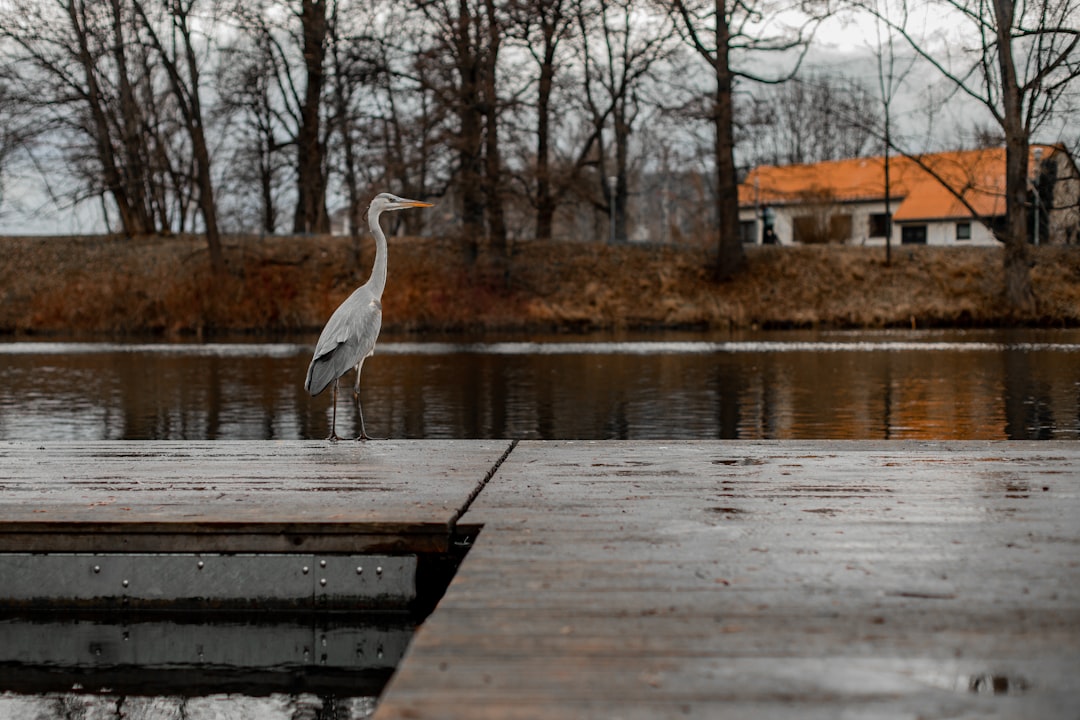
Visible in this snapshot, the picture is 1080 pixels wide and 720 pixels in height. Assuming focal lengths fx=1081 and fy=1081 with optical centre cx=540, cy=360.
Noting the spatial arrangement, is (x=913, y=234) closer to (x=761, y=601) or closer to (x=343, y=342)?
(x=343, y=342)

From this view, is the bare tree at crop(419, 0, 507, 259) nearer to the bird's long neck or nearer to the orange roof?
the bird's long neck

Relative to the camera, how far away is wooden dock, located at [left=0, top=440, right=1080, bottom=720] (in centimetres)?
269

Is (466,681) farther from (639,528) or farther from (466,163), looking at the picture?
(466,163)

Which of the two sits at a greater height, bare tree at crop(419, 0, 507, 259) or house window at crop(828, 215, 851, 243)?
bare tree at crop(419, 0, 507, 259)

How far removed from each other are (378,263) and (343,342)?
97cm

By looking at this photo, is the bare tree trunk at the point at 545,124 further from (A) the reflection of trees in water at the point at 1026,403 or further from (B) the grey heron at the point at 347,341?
(B) the grey heron at the point at 347,341

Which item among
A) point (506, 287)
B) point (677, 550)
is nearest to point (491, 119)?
point (506, 287)

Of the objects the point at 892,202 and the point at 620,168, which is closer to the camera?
the point at 620,168

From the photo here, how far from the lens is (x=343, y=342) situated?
7.74 meters

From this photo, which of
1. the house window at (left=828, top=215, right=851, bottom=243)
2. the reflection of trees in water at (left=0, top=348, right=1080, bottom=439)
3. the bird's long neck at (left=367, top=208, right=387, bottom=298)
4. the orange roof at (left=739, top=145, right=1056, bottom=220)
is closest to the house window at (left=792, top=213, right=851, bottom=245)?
the house window at (left=828, top=215, right=851, bottom=243)

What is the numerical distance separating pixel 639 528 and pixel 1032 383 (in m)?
13.2

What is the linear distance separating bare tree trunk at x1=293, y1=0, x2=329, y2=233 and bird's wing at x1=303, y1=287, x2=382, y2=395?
25823 millimetres

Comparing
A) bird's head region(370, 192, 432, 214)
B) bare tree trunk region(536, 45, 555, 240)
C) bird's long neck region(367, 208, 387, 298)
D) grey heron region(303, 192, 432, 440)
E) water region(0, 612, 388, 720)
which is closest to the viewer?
water region(0, 612, 388, 720)

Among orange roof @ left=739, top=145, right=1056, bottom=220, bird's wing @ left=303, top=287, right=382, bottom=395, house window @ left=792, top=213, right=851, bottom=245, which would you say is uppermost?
orange roof @ left=739, top=145, right=1056, bottom=220
